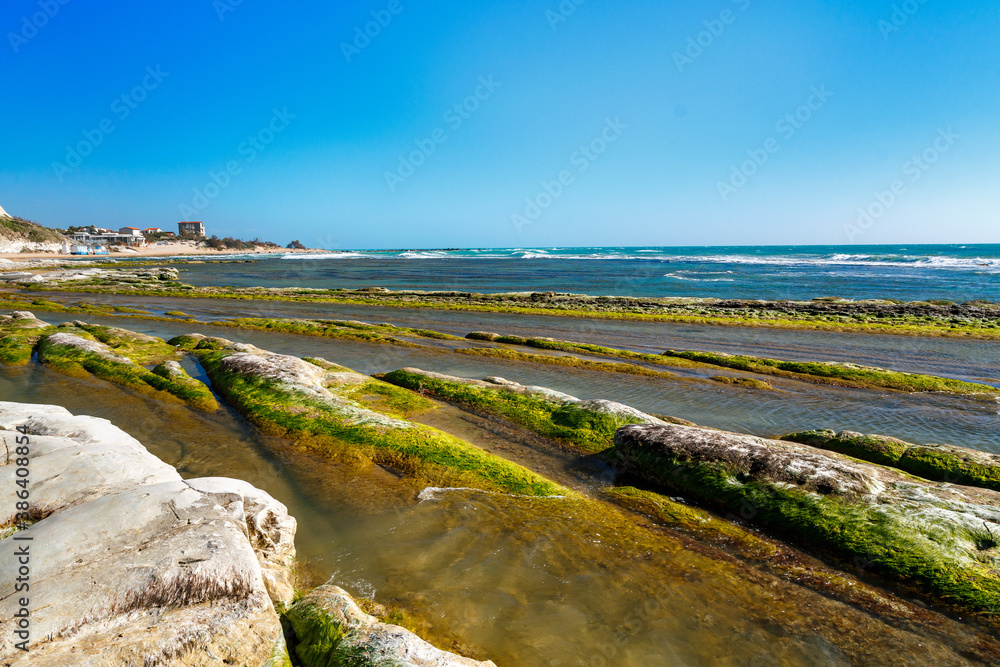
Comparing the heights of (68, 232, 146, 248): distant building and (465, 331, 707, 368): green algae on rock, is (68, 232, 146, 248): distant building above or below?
above

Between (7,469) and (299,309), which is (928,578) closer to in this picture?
(7,469)

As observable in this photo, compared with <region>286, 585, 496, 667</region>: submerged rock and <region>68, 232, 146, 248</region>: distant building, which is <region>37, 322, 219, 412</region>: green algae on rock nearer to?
<region>286, 585, 496, 667</region>: submerged rock

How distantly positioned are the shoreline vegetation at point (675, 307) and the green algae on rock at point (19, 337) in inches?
716

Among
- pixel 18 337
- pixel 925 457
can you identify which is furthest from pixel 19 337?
pixel 925 457

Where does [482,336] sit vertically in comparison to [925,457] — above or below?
below

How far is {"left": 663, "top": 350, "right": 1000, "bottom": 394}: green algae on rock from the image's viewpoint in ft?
47.6

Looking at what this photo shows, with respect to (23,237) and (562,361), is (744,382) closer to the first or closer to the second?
(562,361)

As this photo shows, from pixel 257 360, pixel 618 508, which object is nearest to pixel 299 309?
pixel 257 360

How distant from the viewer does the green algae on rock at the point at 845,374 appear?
47.6 feet

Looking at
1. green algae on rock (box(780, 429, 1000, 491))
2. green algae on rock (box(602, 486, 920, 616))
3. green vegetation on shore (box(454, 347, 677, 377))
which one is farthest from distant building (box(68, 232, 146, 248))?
green algae on rock (box(780, 429, 1000, 491))

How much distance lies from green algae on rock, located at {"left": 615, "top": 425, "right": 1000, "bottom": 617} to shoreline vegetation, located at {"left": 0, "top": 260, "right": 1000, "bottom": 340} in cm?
2169

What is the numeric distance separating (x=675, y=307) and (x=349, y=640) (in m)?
33.0

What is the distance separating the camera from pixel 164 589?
410cm

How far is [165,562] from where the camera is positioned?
4.32 m
